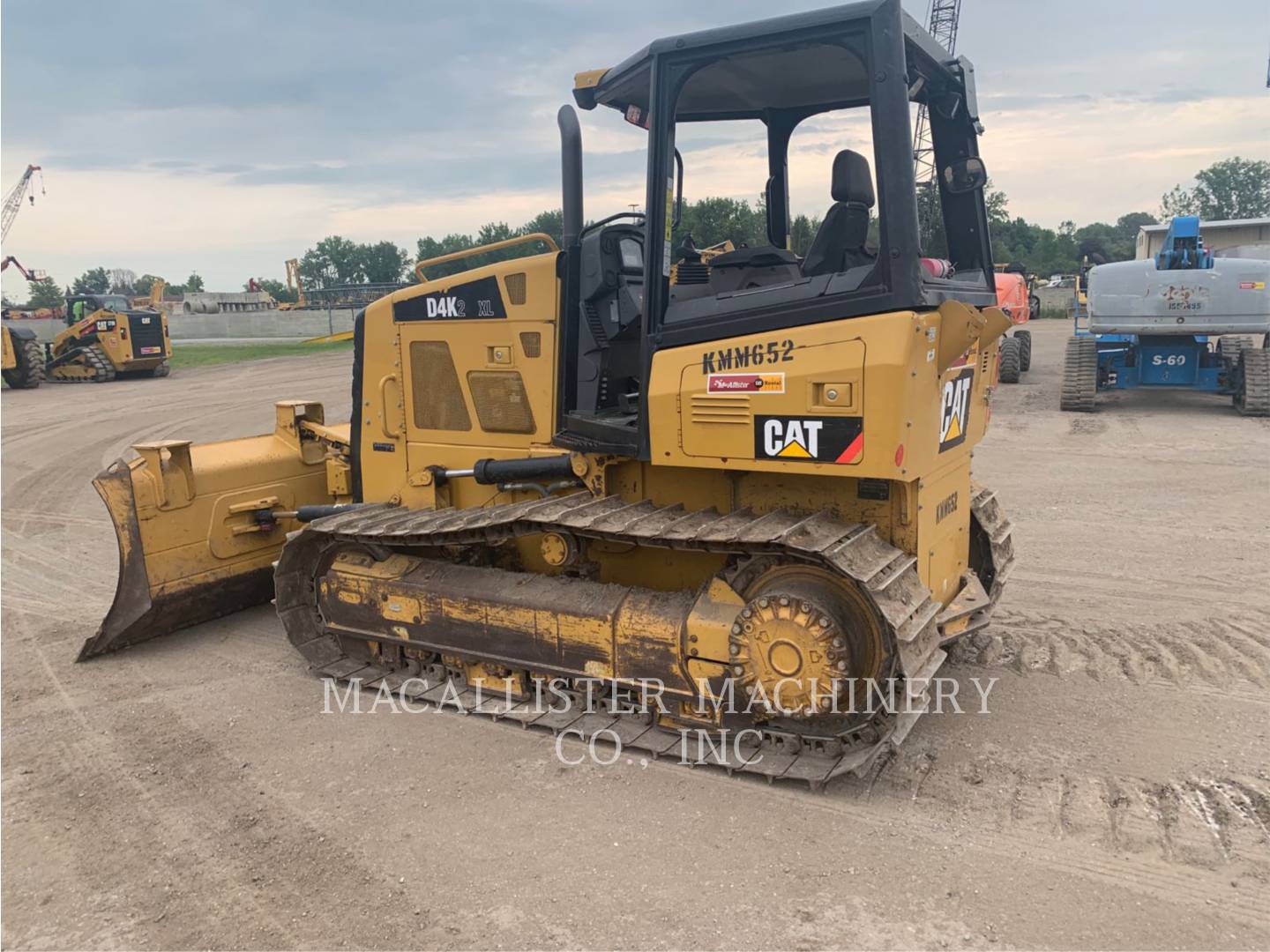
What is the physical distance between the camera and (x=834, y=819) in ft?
12.4

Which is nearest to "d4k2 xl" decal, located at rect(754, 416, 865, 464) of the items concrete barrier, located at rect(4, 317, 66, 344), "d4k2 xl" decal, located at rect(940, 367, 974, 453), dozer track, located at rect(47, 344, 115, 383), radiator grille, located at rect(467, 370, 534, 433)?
"d4k2 xl" decal, located at rect(940, 367, 974, 453)

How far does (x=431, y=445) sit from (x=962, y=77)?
355 cm

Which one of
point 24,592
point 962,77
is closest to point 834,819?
point 962,77

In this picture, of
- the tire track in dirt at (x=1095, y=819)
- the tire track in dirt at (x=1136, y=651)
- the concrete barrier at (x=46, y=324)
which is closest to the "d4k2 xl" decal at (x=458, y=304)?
the tire track in dirt at (x=1095, y=819)

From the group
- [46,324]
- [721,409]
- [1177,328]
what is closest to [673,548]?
[721,409]

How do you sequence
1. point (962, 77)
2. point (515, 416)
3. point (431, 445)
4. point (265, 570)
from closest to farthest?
point (962, 77), point (515, 416), point (431, 445), point (265, 570)

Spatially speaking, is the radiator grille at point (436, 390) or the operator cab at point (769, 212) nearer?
the operator cab at point (769, 212)

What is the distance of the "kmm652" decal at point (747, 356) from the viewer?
3893 millimetres

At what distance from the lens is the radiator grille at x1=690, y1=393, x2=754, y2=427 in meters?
4.00

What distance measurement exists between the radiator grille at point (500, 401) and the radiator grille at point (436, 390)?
117mm

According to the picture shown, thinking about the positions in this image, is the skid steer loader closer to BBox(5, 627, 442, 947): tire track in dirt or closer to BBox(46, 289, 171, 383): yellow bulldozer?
BBox(5, 627, 442, 947): tire track in dirt

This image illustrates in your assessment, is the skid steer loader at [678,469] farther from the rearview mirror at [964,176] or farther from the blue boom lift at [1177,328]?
the blue boom lift at [1177,328]

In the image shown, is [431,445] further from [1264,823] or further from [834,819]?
[1264,823]

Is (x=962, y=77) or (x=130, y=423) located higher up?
(x=962, y=77)
